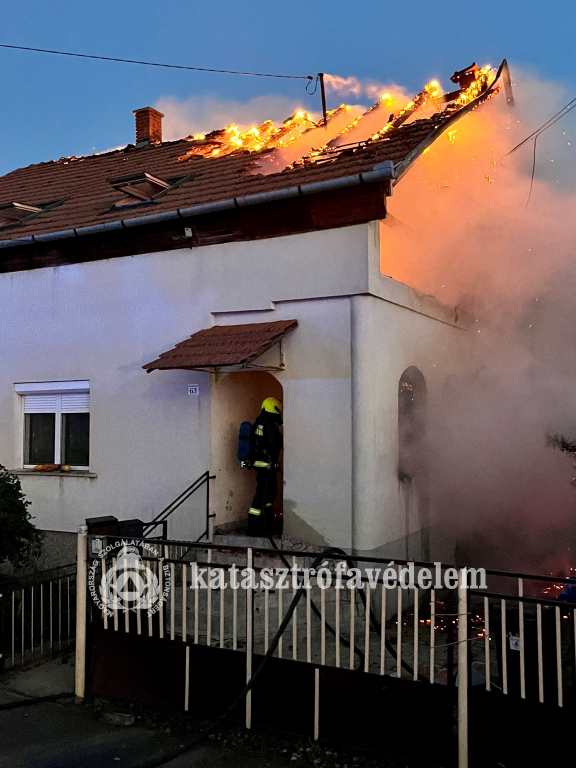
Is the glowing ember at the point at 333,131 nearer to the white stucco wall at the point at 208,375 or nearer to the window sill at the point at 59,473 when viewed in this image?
the white stucco wall at the point at 208,375

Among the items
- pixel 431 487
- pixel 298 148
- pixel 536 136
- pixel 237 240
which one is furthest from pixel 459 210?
pixel 431 487

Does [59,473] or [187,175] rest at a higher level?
[187,175]

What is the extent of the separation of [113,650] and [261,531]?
299 cm

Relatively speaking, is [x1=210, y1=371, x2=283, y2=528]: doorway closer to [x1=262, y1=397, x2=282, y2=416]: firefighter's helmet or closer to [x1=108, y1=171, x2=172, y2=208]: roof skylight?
[x1=262, y1=397, x2=282, y2=416]: firefighter's helmet

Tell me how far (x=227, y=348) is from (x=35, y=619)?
3.75 meters

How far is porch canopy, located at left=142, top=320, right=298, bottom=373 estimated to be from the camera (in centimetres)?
770

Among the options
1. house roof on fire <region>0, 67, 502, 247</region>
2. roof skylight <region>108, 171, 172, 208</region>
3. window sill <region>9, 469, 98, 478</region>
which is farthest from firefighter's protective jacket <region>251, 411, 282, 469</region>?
roof skylight <region>108, 171, 172, 208</region>

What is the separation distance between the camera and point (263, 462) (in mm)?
8367

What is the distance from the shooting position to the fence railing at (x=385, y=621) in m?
4.34

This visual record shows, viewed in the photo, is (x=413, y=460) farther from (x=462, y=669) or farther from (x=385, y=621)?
(x=462, y=669)

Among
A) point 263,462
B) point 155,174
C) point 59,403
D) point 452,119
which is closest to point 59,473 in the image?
point 59,403

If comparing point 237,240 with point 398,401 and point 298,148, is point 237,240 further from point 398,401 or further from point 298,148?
point 398,401

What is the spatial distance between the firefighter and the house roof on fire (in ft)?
9.64

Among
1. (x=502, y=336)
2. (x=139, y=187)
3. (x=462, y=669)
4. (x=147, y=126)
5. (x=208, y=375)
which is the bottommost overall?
(x=462, y=669)
